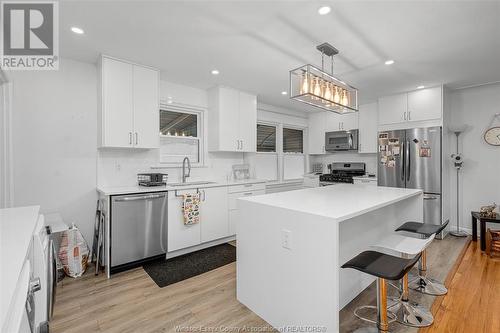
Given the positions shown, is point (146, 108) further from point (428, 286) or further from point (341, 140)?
point (341, 140)

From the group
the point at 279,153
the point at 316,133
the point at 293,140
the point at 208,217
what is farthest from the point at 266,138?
the point at 208,217

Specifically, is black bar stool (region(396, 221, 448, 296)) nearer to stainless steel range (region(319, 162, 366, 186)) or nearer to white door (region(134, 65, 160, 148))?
stainless steel range (region(319, 162, 366, 186))

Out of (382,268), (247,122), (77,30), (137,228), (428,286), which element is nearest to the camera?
(382,268)

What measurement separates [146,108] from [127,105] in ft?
0.77

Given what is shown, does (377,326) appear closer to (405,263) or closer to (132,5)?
(405,263)

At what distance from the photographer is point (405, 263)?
1614 mm

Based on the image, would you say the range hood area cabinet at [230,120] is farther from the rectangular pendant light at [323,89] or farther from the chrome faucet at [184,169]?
the rectangular pendant light at [323,89]

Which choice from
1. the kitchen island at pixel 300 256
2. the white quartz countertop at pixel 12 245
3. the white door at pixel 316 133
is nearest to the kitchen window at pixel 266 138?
the white door at pixel 316 133

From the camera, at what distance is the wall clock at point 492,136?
154 inches

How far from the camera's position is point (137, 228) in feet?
9.41

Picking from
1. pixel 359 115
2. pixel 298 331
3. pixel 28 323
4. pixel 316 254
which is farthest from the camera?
pixel 359 115

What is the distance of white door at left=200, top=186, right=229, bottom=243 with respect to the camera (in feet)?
11.5

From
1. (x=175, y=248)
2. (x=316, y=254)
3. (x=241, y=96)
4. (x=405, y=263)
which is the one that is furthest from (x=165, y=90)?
(x=405, y=263)

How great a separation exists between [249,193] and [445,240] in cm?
319
